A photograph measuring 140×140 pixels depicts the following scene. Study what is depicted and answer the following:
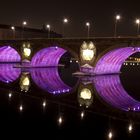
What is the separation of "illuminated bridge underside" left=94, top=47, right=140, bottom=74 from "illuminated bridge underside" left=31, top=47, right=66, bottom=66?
12.3 meters

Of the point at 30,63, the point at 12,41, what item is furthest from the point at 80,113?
the point at 12,41

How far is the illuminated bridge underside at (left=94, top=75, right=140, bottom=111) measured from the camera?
2430 centimetres

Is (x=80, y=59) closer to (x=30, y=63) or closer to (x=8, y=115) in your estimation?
(x=30, y=63)

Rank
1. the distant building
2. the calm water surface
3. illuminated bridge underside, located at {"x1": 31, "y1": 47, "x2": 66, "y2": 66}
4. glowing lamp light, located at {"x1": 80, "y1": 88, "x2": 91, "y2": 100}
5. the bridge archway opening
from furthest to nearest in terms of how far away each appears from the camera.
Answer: the distant building → illuminated bridge underside, located at {"x1": 31, "y1": 47, "x2": 66, "y2": 66} → the bridge archway opening → glowing lamp light, located at {"x1": 80, "y1": 88, "x2": 91, "y2": 100} → the calm water surface

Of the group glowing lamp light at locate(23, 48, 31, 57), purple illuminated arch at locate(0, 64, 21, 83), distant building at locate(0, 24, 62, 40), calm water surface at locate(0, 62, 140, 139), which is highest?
distant building at locate(0, 24, 62, 40)

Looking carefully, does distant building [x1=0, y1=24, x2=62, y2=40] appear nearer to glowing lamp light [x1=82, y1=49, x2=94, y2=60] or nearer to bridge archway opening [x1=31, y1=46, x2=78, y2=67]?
bridge archway opening [x1=31, y1=46, x2=78, y2=67]

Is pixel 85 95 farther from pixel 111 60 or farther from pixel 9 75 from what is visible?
pixel 111 60

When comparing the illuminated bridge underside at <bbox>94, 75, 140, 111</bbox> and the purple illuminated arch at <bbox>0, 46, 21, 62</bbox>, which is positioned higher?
the purple illuminated arch at <bbox>0, 46, 21, 62</bbox>

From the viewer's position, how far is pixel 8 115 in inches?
771

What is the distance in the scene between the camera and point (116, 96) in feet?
93.1

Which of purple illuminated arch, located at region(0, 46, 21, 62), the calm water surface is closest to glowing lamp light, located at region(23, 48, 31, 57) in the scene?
purple illuminated arch, located at region(0, 46, 21, 62)

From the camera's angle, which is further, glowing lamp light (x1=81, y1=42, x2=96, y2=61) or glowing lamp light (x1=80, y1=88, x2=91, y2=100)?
glowing lamp light (x1=81, y1=42, x2=96, y2=61)

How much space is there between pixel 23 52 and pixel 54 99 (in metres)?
33.2

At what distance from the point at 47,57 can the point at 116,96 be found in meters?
33.9
